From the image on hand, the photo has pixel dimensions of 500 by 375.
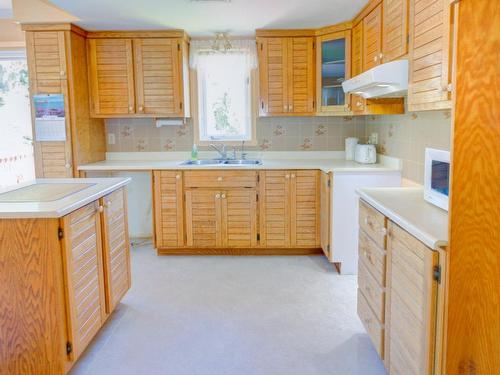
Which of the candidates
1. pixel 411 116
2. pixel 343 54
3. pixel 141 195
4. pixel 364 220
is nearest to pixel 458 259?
pixel 364 220

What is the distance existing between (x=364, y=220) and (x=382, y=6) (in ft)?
5.00

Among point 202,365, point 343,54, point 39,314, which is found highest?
point 343,54

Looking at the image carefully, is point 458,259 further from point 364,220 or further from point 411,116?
point 411,116

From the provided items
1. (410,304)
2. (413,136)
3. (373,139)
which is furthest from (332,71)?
(410,304)

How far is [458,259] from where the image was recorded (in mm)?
1341

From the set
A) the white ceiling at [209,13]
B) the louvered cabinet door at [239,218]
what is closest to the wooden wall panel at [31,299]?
the white ceiling at [209,13]

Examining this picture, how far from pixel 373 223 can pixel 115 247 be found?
1.57 metres

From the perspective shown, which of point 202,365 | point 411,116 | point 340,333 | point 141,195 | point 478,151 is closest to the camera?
point 478,151

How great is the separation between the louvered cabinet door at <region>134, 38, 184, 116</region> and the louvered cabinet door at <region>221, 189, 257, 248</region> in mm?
Result: 962

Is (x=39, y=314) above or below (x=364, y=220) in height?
below

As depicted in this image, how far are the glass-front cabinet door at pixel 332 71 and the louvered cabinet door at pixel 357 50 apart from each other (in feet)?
0.24

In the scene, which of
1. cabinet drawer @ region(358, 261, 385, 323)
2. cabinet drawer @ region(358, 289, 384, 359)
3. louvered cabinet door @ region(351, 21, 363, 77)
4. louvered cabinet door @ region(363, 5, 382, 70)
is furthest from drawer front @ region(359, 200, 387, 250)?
louvered cabinet door @ region(351, 21, 363, 77)

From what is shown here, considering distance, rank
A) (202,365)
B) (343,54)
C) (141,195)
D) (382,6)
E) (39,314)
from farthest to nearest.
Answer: (141,195) < (343,54) < (382,6) < (202,365) < (39,314)

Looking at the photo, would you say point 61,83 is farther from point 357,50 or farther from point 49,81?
point 357,50
